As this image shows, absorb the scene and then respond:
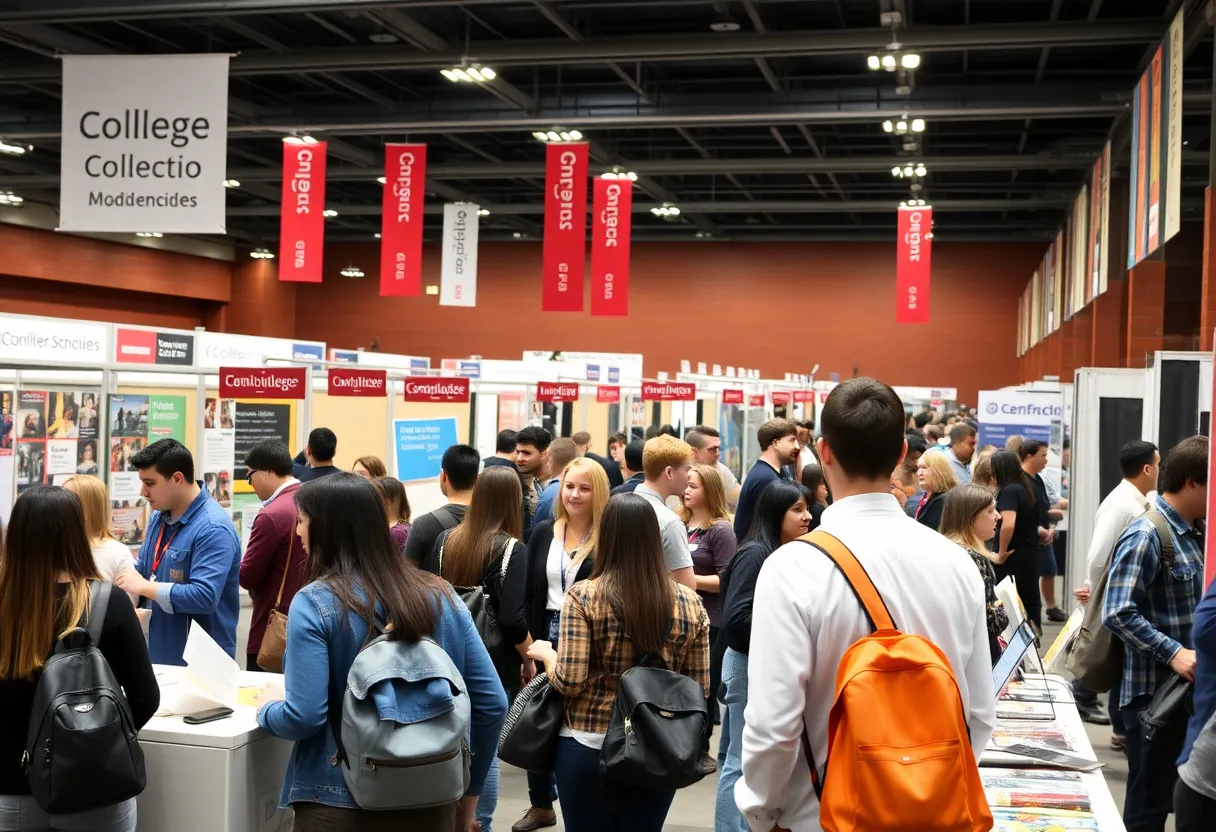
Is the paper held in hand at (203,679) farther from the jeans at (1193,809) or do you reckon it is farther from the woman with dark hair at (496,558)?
the jeans at (1193,809)

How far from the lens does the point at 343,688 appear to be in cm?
261

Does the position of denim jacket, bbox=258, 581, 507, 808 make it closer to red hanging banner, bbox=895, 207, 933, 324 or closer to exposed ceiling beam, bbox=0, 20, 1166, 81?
exposed ceiling beam, bbox=0, 20, 1166, 81

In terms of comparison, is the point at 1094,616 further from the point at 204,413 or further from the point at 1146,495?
the point at 204,413

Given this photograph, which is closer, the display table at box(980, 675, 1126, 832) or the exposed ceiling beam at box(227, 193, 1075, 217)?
the display table at box(980, 675, 1126, 832)

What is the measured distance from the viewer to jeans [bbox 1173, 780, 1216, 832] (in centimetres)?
271

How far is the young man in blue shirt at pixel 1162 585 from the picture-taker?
3.68 metres

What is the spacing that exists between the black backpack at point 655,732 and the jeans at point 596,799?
11 centimetres

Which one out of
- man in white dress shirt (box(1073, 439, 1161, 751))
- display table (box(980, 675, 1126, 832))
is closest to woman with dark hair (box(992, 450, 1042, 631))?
man in white dress shirt (box(1073, 439, 1161, 751))

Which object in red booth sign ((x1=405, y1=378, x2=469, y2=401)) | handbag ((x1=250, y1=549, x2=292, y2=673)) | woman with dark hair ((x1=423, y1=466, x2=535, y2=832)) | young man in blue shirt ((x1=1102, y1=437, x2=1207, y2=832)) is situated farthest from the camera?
red booth sign ((x1=405, y1=378, x2=469, y2=401))

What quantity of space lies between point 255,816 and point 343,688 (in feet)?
2.04

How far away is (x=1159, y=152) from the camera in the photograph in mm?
8102

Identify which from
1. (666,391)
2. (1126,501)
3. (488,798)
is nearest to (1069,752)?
(488,798)

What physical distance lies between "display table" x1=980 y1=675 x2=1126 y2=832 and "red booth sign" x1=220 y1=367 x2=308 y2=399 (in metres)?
4.25

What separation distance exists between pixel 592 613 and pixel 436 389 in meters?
5.30
